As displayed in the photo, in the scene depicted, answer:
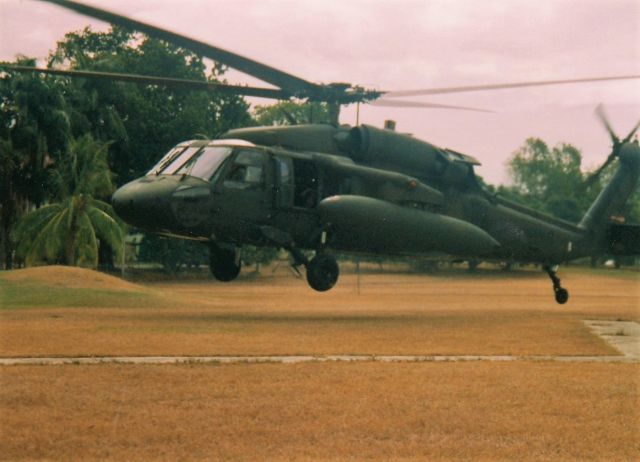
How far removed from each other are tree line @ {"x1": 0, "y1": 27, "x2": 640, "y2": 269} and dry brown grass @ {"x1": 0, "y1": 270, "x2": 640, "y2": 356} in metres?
8.32

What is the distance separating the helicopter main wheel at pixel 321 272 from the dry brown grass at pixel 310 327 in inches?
46.3

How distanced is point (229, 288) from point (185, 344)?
97.0 feet

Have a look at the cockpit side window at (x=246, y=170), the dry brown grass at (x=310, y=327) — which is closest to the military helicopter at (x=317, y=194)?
the cockpit side window at (x=246, y=170)

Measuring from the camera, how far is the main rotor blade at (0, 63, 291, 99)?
1728 cm

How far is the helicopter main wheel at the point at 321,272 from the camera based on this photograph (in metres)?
22.0

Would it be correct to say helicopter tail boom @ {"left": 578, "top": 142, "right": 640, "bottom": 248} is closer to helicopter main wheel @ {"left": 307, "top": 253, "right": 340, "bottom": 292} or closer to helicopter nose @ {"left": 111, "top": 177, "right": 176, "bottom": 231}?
helicopter main wheel @ {"left": 307, "top": 253, "right": 340, "bottom": 292}

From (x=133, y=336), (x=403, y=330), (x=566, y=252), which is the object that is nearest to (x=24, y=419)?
(x=133, y=336)

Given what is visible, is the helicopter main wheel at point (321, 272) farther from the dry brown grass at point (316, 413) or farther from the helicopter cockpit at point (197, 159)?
the dry brown grass at point (316, 413)

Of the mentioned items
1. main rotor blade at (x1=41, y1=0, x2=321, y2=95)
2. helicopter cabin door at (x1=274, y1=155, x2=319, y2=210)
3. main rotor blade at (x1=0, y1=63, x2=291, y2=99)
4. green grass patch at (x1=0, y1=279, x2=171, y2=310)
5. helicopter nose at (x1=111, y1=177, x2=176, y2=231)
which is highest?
main rotor blade at (x1=41, y1=0, x2=321, y2=95)

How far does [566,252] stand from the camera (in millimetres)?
28453

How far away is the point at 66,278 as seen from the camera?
31.7 metres

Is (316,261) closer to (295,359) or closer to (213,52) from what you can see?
(295,359)

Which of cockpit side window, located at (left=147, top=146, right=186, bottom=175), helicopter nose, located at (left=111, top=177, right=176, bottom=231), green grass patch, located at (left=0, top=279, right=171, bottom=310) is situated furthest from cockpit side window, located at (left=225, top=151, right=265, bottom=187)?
green grass patch, located at (left=0, top=279, right=171, bottom=310)

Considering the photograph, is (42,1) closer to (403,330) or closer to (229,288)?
(403,330)
